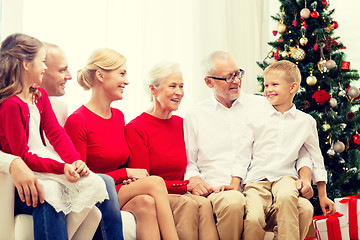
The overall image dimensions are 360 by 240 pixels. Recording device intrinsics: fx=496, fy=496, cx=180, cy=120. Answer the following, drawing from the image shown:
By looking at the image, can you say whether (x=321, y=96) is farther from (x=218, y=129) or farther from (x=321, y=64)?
(x=218, y=129)

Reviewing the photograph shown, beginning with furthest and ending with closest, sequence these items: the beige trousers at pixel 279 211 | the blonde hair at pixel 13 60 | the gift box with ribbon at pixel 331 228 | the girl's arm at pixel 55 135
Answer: the gift box with ribbon at pixel 331 228
the beige trousers at pixel 279 211
the girl's arm at pixel 55 135
the blonde hair at pixel 13 60

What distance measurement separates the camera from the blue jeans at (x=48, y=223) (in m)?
1.97

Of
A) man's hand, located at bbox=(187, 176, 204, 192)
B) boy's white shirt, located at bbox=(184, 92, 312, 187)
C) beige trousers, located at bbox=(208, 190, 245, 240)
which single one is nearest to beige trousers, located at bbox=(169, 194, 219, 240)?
beige trousers, located at bbox=(208, 190, 245, 240)

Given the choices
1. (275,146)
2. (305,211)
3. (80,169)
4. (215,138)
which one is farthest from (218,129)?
(80,169)

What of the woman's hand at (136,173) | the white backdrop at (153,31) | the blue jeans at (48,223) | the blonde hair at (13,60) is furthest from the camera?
the white backdrop at (153,31)

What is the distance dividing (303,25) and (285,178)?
1.60 meters

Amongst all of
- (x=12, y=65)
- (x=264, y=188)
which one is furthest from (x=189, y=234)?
(x=12, y=65)

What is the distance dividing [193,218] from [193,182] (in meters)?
0.30

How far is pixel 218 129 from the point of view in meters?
3.00

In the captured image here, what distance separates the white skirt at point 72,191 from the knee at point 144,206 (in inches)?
12.7

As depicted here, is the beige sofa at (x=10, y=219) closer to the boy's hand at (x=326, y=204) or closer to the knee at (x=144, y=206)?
the knee at (x=144, y=206)

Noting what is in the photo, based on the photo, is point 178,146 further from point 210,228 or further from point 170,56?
point 170,56

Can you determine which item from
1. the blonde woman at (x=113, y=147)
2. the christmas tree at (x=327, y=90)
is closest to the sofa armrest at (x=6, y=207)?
the blonde woman at (x=113, y=147)

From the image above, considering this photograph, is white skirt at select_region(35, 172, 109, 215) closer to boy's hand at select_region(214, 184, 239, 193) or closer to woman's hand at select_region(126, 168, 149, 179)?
woman's hand at select_region(126, 168, 149, 179)
